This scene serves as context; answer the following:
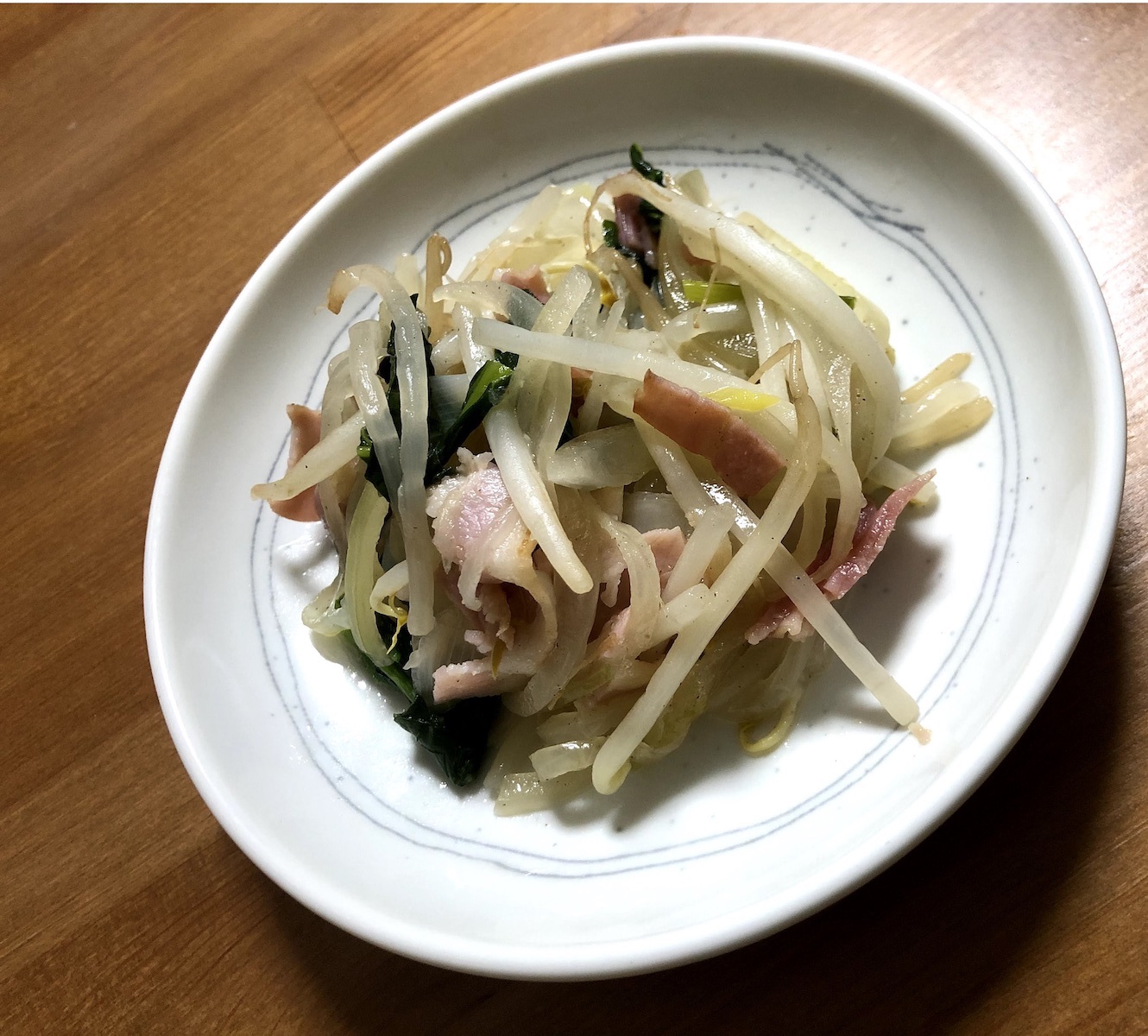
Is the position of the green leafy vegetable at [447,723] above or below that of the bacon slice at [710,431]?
below

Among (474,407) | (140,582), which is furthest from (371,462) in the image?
(140,582)

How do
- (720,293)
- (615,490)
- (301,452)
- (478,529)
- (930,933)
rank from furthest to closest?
(301,452) → (720,293) → (615,490) → (478,529) → (930,933)

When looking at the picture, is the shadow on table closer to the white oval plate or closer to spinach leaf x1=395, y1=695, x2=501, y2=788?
the white oval plate

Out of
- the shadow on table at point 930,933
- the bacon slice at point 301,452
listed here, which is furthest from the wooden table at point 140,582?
the bacon slice at point 301,452

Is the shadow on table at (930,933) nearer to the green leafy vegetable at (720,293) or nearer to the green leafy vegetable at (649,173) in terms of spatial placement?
the green leafy vegetable at (720,293)

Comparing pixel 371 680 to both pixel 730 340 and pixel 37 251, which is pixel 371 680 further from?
pixel 37 251

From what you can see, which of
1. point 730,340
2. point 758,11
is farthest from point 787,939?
point 758,11

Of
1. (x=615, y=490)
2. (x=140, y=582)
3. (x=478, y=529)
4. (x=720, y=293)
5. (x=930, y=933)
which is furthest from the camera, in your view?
(x=140, y=582)

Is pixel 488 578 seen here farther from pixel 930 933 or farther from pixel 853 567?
pixel 930 933
